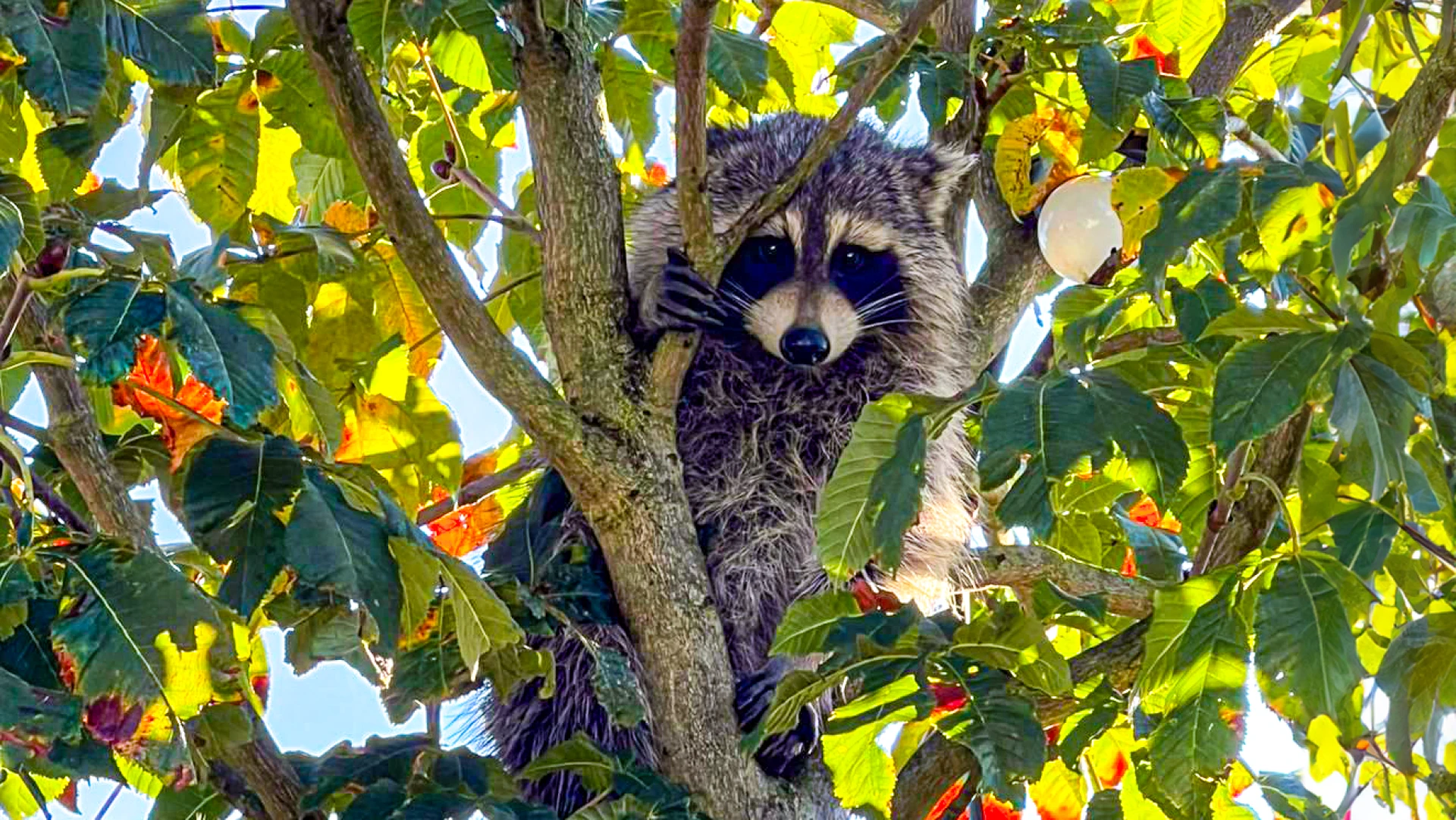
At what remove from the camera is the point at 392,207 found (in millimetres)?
2072

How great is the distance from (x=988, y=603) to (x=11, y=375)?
175 cm

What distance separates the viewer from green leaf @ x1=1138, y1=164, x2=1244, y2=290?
1.77 meters

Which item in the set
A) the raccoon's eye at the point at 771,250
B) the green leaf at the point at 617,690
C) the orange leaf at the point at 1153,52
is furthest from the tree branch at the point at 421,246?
the orange leaf at the point at 1153,52

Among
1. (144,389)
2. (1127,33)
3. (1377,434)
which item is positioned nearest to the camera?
(1377,434)

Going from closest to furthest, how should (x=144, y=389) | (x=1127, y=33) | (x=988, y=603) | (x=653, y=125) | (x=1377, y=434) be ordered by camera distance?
(x=1377, y=434) < (x=144, y=389) < (x=653, y=125) < (x=1127, y=33) < (x=988, y=603)

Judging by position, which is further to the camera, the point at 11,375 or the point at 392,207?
the point at 11,375

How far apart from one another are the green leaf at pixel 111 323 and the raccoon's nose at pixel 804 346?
1.51 meters

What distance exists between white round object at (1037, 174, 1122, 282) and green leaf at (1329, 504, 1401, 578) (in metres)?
0.81

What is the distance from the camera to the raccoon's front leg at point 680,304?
245 centimetres

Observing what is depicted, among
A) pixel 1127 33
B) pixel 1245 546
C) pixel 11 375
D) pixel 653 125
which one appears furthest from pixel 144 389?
pixel 1127 33

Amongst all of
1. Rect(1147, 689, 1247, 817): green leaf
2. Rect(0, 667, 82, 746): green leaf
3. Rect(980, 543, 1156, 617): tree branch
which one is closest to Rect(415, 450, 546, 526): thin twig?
Rect(980, 543, 1156, 617): tree branch

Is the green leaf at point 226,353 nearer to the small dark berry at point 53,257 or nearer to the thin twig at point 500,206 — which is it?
the small dark berry at point 53,257

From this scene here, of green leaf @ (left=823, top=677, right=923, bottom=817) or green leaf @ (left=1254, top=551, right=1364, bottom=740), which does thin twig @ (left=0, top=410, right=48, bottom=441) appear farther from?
green leaf @ (left=1254, top=551, right=1364, bottom=740)

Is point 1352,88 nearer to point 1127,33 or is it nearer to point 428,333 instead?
point 1127,33
